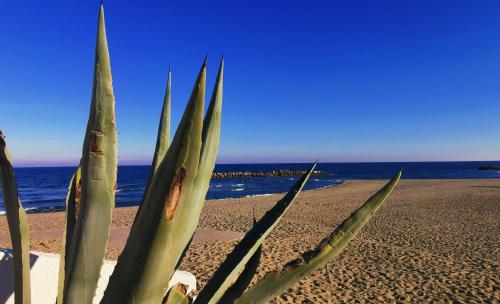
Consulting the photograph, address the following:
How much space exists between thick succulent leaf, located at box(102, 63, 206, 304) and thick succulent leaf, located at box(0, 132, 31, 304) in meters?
0.49

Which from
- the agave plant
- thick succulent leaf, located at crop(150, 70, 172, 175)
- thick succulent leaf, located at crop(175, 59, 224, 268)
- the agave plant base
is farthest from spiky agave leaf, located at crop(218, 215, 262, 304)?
the agave plant base

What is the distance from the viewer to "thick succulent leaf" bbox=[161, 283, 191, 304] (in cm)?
109

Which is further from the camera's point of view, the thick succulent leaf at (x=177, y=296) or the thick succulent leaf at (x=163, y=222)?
the thick succulent leaf at (x=177, y=296)

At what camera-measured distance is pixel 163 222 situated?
3.05 ft

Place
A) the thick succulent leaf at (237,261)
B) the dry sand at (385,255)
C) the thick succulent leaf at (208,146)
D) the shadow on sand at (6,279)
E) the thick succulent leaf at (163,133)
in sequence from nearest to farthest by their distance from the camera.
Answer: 1. the thick succulent leaf at (208,146)
2. the thick succulent leaf at (237,261)
3. the thick succulent leaf at (163,133)
4. the shadow on sand at (6,279)
5. the dry sand at (385,255)

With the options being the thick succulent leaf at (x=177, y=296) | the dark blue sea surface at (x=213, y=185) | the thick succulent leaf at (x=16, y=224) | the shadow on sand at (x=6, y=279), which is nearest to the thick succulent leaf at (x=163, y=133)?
the thick succulent leaf at (x=16, y=224)

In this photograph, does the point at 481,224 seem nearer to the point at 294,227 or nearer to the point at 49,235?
the point at 294,227

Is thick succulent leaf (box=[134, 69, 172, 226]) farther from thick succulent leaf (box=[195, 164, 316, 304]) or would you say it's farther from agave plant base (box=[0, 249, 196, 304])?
agave plant base (box=[0, 249, 196, 304])

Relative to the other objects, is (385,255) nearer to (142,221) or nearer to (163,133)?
(163,133)

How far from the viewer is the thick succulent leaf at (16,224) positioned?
1219mm

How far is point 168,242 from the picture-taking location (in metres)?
0.95

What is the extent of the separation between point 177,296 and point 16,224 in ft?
2.04

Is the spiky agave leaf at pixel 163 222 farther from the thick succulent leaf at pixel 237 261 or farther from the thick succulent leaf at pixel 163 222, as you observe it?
the thick succulent leaf at pixel 237 261

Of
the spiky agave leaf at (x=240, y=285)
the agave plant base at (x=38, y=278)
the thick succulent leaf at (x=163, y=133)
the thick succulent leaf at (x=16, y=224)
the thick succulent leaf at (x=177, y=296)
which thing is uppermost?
the thick succulent leaf at (x=163, y=133)
